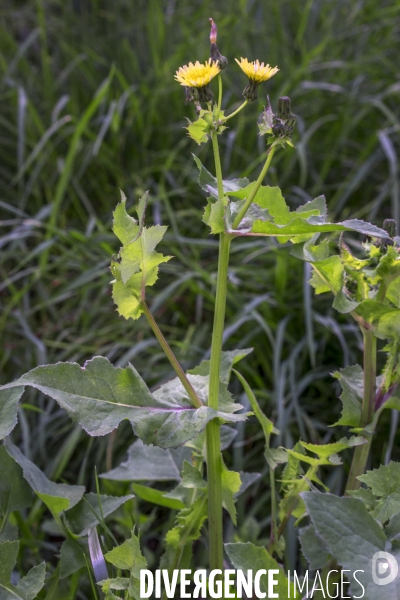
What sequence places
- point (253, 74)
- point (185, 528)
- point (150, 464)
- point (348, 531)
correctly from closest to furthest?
point (348, 531)
point (253, 74)
point (185, 528)
point (150, 464)

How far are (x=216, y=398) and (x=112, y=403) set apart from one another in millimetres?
118

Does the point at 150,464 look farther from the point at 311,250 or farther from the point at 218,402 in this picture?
the point at 311,250

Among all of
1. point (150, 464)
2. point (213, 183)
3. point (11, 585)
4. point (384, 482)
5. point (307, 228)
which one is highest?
point (213, 183)

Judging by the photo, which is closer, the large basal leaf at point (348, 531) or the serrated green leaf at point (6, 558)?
the large basal leaf at point (348, 531)

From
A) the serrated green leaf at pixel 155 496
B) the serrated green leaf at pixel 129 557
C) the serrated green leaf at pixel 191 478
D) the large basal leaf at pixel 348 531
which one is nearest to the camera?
the large basal leaf at pixel 348 531

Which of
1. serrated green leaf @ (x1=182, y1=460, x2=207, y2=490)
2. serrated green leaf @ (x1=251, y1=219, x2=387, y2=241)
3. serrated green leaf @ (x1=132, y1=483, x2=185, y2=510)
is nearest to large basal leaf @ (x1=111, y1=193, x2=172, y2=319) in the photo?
serrated green leaf @ (x1=251, y1=219, x2=387, y2=241)

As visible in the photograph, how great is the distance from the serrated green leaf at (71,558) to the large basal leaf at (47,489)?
0.16 ft

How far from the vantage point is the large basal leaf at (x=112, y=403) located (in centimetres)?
69

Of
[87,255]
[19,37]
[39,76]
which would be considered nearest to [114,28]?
[39,76]

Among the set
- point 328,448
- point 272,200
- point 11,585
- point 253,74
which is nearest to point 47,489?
point 11,585

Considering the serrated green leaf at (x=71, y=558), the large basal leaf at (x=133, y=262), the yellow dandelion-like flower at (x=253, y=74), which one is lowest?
the serrated green leaf at (x=71, y=558)

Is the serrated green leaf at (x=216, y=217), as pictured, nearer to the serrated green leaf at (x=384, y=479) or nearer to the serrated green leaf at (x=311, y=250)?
the serrated green leaf at (x=311, y=250)

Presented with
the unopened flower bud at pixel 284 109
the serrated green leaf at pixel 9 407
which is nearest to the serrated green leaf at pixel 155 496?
the serrated green leaf at pixel 9 407

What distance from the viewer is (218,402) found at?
780 millimetres
